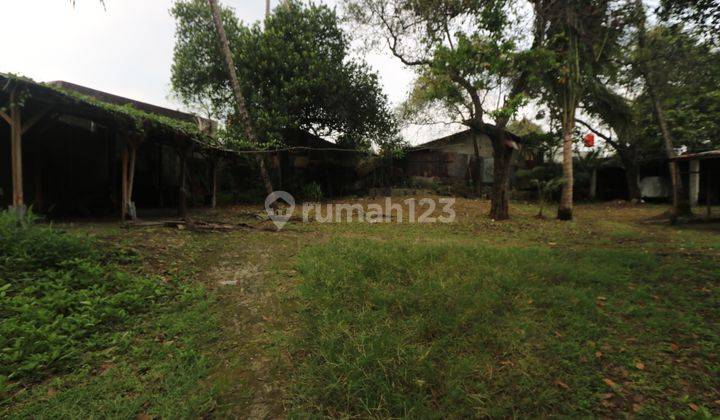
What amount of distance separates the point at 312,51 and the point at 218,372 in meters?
13.0

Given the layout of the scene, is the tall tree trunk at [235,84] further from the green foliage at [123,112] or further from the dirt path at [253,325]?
the dirt path at [253,325]

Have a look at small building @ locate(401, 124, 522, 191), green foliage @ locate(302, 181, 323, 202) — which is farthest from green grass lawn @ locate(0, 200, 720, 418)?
small building @ locate(401, 124, 522, 191)

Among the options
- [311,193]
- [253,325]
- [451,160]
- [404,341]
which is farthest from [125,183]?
[451,160]

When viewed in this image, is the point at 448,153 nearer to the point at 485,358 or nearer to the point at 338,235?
the point at 338,235

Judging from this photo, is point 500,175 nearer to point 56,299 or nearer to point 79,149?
point 56,299

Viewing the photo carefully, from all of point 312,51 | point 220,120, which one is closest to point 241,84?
point 312,51

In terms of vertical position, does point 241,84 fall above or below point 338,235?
above

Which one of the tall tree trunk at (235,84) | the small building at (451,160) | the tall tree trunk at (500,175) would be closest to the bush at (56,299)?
the tall tree trunk at (235,84)

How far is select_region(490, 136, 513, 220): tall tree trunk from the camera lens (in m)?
9.92

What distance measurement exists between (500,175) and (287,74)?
30.3 ft

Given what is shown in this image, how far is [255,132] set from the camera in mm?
12078

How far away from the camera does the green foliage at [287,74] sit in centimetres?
1245

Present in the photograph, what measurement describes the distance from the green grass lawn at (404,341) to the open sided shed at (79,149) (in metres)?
3.37

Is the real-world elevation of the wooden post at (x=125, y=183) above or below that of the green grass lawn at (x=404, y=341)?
above
